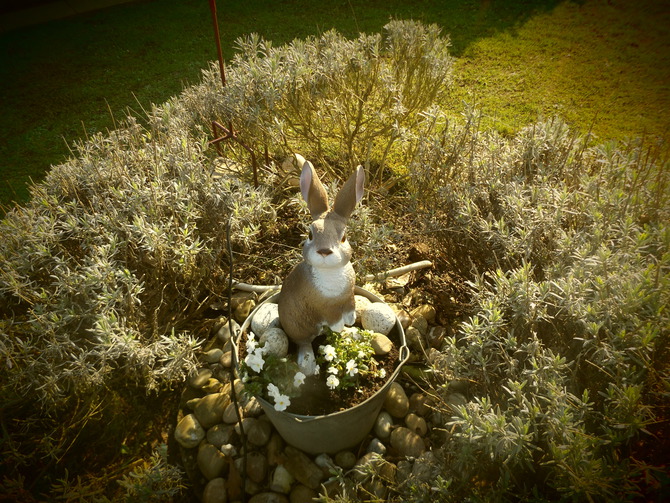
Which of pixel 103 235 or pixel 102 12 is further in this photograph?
pixel 102 12

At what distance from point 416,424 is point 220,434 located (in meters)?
1.26

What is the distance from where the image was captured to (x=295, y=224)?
12.4 feet

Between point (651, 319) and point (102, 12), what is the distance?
30.2 ft

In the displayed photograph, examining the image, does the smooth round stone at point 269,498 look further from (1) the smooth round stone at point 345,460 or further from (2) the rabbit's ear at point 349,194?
(2) the rabbit's ear at point 349,194

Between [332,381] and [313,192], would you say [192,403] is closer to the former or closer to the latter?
[332,381]

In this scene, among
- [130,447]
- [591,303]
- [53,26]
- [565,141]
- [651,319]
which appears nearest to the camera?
[651,319]

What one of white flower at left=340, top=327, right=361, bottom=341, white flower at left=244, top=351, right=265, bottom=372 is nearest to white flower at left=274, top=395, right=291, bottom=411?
white flower at left=244, top=351, right=265, bottom=372

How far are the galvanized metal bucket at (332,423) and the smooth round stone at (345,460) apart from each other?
36mm

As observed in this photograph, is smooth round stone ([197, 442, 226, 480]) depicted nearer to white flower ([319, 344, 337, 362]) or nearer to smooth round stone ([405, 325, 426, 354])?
white flower ([319, 344, 337, 362])

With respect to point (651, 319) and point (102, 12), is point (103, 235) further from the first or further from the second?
point (102, 12)

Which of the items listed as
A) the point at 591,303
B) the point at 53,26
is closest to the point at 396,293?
the point at 591,303

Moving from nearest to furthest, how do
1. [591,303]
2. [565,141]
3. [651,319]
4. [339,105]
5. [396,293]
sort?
1. [651,319]
2. [591,303]
3. [565,141]
4. [396,293]
5. [339,105]

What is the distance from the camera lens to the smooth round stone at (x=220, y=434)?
8.75 ft

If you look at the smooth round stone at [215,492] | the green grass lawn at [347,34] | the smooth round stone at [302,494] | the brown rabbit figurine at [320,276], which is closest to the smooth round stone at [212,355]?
the smooth round stone at [215,492]
